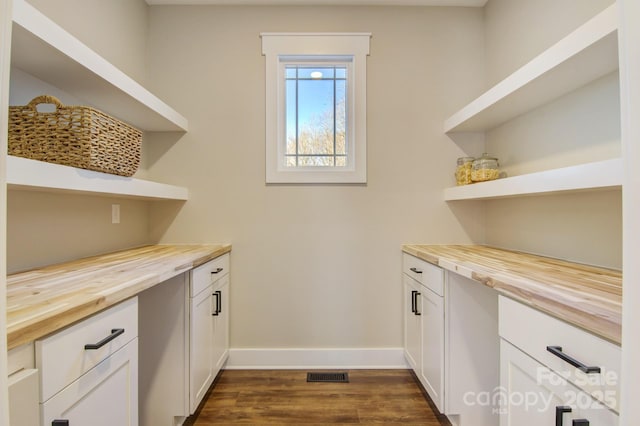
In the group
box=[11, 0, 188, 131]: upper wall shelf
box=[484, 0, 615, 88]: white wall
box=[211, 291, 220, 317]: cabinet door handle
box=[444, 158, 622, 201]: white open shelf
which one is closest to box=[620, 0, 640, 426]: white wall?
box=[444, 158, 622, 201]: white open shelf

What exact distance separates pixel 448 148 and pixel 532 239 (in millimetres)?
895

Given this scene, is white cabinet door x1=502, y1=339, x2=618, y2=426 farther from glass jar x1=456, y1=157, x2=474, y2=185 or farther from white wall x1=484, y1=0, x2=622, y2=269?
glass jar x1=456, y1=157, x2=474, y2=185

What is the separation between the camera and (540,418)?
0.95 metres

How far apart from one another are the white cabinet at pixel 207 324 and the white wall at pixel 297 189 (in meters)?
0.18

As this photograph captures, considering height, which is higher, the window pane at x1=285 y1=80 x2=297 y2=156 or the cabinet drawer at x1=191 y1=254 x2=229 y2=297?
the window pane at x1=285 y1=80 x2=297 y2=156

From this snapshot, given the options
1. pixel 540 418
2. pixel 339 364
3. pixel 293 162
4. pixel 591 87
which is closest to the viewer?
pixel 540 418

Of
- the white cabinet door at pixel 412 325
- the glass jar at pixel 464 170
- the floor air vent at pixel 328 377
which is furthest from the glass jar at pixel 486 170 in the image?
the floor air vent at pixel 328 377

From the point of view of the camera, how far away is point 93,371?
0.92 metres

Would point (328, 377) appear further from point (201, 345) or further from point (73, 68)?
point (73, 68)

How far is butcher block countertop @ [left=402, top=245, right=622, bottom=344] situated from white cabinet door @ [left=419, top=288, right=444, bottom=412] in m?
0.26

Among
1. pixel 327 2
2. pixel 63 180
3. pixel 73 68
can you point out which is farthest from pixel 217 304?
pixel 327 2

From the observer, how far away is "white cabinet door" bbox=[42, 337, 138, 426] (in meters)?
0.79

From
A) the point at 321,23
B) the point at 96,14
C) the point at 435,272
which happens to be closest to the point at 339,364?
the point at 435,272

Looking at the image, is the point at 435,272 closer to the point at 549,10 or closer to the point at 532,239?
the point at 532,239
